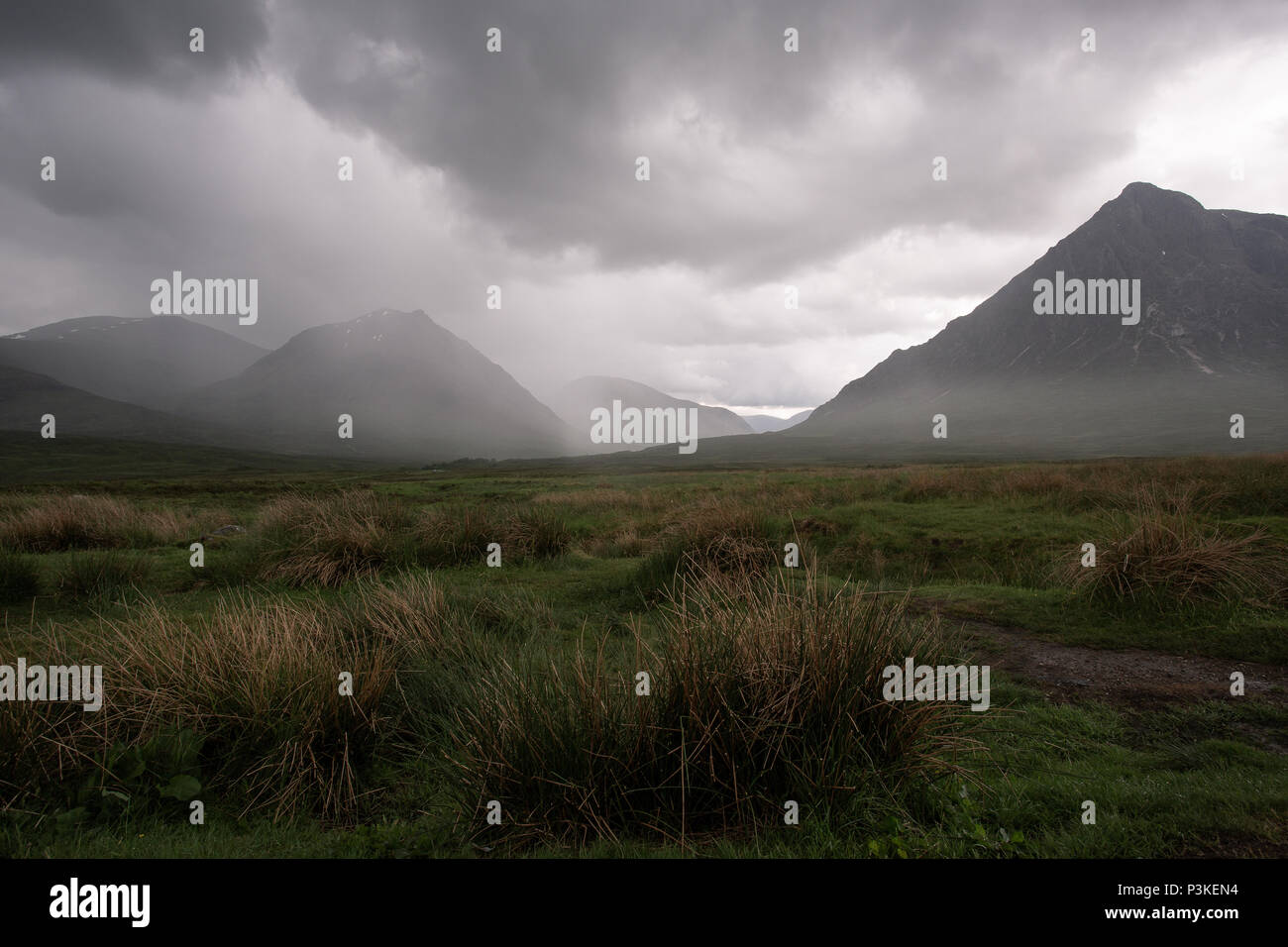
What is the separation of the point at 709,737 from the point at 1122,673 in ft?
16.3

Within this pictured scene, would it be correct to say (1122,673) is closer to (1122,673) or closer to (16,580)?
(1122,673)

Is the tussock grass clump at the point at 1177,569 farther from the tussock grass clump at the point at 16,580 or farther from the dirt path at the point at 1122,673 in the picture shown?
the tussock grass clump at the point at 16,580

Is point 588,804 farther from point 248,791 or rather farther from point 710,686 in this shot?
point 248,791

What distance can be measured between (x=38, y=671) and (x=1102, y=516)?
1693 cm

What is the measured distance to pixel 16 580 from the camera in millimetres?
8797

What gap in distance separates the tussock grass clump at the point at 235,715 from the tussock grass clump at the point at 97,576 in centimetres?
412

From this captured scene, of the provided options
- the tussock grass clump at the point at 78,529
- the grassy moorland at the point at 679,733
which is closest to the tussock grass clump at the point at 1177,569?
the grassy moorland at the point at 679,733

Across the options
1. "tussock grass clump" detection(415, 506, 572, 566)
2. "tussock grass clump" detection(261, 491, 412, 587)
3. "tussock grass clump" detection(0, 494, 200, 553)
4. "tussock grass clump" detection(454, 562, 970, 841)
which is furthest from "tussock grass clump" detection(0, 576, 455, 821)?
"tussock grass clump" detection(0, 494, 200, 553)

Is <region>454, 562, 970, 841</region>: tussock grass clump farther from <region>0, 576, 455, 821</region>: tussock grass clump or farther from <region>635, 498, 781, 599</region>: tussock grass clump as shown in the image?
<region>635, 498, 781, 599</region>: tussock grass clump

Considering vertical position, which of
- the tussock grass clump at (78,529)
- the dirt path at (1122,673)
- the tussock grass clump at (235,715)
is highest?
the tussock grass clump at (78,529)

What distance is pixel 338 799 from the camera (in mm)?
3908

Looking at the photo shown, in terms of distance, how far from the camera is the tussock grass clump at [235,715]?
401 centimetres

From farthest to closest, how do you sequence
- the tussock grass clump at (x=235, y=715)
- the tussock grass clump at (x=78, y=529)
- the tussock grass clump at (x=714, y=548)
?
the tussock grass clump at (x=78, y=529)
the tussock grass clump at (x=714, y=548)
the tussock grass clump at (x=235, y=715)
